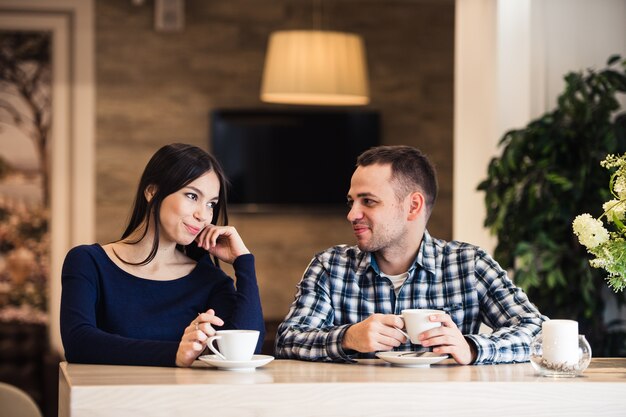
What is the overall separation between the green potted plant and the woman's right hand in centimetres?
198

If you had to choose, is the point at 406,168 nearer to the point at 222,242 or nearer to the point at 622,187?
the point at 222,242

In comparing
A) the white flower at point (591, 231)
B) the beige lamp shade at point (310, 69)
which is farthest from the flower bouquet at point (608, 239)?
the beige lamp shade at point (310, 69)

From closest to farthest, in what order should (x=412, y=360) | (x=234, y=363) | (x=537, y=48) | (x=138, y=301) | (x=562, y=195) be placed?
(x=234, y=363), (x=412, y=360), (x=138, y=301), (x=562, y=195), (x=537, y=48)

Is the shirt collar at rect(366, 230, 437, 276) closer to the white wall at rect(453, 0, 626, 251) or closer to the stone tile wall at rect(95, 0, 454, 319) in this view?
the white wall at rect(453, 0, 626, 251)

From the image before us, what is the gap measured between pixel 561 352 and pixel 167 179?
39.5 inches

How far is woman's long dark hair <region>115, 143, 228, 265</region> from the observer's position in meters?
2.42

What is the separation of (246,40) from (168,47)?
0.48 m

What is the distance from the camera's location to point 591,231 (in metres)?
2.14

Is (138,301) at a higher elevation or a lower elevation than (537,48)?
lower

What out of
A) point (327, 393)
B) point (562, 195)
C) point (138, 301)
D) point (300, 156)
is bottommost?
point (327, 393)

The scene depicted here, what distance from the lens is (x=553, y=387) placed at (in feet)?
6.36

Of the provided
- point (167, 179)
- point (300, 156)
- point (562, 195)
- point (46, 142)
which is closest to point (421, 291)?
point (167, 179)

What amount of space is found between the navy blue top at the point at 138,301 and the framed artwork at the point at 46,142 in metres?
3.79

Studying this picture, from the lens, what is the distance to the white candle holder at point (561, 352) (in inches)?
80.7
